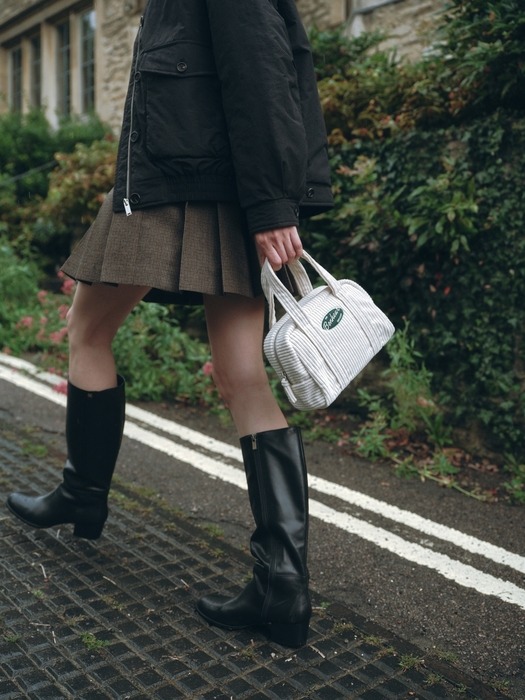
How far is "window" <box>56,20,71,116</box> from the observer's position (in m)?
14.3

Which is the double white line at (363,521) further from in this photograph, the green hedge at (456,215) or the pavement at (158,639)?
the green hedge at (456,215)

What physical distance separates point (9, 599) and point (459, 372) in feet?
8.11

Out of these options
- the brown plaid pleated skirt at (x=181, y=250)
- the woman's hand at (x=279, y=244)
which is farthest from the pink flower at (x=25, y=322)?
the woman's hand at (x=279, y=244)

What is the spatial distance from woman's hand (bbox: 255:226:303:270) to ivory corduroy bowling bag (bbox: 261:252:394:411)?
0.10ft

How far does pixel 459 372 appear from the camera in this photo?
3.96 meters

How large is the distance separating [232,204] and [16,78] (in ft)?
51.5

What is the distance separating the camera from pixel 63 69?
14.5 metres

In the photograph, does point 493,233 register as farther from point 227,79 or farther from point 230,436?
point 227,79

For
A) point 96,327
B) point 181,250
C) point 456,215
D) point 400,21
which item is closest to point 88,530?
point 96,327

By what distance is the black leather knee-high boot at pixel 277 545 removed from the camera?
83.9 inches

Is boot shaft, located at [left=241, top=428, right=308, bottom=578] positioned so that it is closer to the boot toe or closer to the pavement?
the pavement

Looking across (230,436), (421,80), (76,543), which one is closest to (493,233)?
(421,80)

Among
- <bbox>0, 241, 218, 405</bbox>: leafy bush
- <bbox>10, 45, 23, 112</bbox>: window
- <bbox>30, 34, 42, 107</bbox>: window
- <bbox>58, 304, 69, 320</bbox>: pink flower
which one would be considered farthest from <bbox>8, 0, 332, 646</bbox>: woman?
<bbox>10, 45, 23, 112</bbox>: window

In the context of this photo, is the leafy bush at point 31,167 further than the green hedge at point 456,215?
Yes
